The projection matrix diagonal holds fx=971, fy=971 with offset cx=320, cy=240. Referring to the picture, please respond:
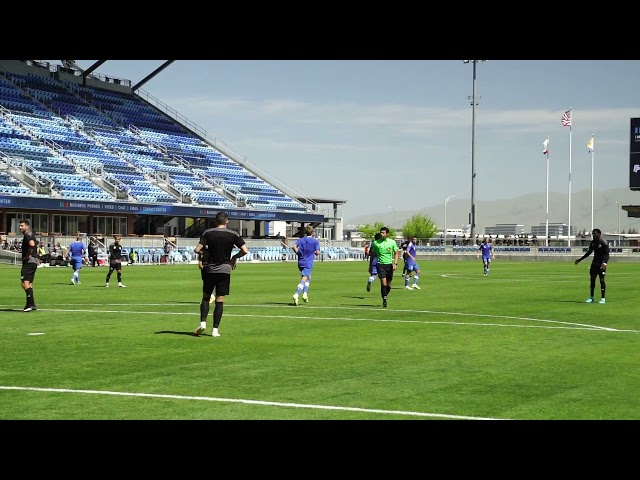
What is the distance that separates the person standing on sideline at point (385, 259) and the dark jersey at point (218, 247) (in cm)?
829

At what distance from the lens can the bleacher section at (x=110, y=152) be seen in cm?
7269

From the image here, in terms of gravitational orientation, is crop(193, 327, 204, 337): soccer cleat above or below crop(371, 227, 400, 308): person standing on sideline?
below

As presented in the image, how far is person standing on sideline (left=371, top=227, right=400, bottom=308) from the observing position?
25.2 meters

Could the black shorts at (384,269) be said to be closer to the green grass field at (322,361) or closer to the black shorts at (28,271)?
the green grass field at (322,361)

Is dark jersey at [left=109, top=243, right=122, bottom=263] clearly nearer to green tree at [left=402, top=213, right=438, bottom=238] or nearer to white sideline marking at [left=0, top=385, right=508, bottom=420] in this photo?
white sideline marking at [left=0, top=385, right=508, bottom=420]

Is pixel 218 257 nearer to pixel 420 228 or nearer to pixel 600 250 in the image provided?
pixel 600 250

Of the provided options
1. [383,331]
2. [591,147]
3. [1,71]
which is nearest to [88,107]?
[1,71]

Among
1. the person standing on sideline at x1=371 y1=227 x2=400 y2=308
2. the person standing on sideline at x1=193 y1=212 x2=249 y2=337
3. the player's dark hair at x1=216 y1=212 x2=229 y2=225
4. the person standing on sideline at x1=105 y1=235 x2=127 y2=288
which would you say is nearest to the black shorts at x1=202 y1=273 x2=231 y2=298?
the person standing on sideline at x1=193 y1=212 x2=249 y2=337

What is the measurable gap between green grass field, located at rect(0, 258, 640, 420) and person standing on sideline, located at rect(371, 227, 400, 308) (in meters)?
0.68
